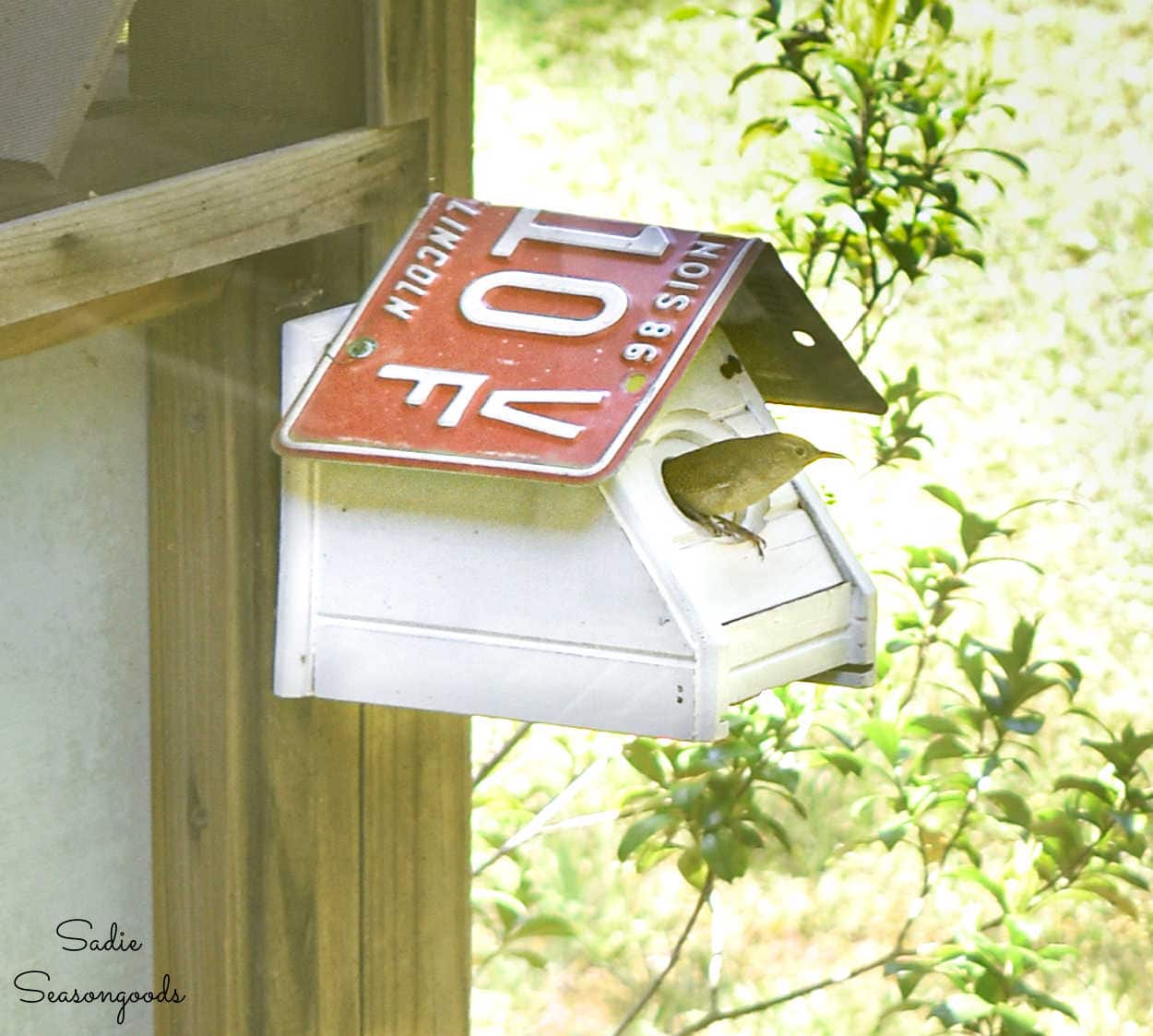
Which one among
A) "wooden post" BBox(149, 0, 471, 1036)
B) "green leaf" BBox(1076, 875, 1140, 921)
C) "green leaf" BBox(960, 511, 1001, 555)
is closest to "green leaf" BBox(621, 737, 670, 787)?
"green leaf" BBox(960, 511, 1001, 555)

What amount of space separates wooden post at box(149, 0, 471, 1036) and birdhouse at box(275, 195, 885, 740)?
0.10 m

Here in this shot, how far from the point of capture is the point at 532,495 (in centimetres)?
160

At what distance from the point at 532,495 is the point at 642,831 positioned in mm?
1112

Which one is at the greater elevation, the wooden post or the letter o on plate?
the letter o on plate

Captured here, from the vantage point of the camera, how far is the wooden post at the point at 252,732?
5.72 feet

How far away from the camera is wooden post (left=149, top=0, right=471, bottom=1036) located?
1.74 metres

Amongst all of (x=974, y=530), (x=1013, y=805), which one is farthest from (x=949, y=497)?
(x=1013, y=805)

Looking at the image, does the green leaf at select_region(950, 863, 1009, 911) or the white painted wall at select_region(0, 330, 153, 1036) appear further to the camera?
the green leaf at select_region(950, 863, 1009, 911)

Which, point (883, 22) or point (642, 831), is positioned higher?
point (883, 22)

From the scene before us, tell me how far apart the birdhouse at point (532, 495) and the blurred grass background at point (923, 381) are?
2332 mm

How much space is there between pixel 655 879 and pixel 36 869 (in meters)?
2.65

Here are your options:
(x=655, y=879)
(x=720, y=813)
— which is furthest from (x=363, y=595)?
(x=655, y=879)

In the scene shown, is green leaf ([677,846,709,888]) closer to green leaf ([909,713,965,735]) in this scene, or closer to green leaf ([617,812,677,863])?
green leaf ([617,812,677,863])

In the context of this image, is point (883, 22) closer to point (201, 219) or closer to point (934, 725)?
point (934, 725)
